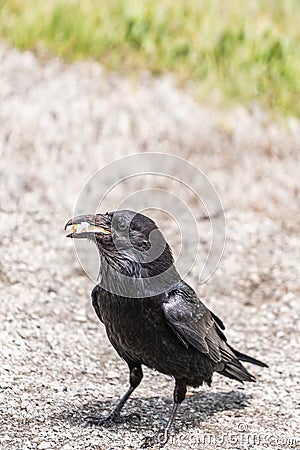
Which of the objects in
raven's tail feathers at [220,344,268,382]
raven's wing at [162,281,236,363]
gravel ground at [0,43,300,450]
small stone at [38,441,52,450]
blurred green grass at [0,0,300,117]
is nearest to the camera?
small stone at [38,441,52,450]

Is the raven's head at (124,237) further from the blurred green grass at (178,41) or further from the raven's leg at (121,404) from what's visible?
the blurred green grass at (178,41)

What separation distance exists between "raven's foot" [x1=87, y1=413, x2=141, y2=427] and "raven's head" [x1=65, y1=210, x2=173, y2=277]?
4.12ft

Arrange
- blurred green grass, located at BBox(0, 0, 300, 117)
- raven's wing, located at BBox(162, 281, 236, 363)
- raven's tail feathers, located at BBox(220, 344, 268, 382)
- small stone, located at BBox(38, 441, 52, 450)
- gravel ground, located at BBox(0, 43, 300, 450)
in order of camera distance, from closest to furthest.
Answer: small stone, located at BBox(38, 441, 52, 450)
raven's wing, located at BBox(162, 281, 236, 363)
gravel ground, located at BBox(0, 43, 300, 450)
raven's tail feathers, located at BBox(220, 344, 268, 382)
blurred green grass, located at BBox(0, 0, 300, 117)

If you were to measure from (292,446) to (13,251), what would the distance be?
14.1 ft

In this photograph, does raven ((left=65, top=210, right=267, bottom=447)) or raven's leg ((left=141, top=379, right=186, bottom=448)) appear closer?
raven ((left=65, top=210, right=267, bottom=447))

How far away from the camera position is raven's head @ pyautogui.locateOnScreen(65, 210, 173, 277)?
5273 mm

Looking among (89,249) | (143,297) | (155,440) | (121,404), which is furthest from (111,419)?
(89,249)

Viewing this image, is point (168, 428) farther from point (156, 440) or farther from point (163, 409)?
point (163, 409)

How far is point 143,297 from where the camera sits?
5.31 m

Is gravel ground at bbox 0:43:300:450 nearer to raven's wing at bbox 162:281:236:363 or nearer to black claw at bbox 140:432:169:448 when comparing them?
black claw at bbox 140:432:169:448

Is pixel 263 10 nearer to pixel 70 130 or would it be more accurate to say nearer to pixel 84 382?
pixel 70 130

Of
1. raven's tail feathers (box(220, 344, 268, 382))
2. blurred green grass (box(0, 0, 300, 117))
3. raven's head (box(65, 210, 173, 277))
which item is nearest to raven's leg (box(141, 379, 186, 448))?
raven's tail feathers (box(220, 344, 268, 382))

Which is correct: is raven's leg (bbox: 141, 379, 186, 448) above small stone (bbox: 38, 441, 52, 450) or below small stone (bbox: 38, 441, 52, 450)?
above

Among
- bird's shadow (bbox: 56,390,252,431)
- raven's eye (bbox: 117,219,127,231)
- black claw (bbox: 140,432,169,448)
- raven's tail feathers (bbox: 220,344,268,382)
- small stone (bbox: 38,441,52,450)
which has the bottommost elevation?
bird's shadow (bbox: 56,390,252,431)
